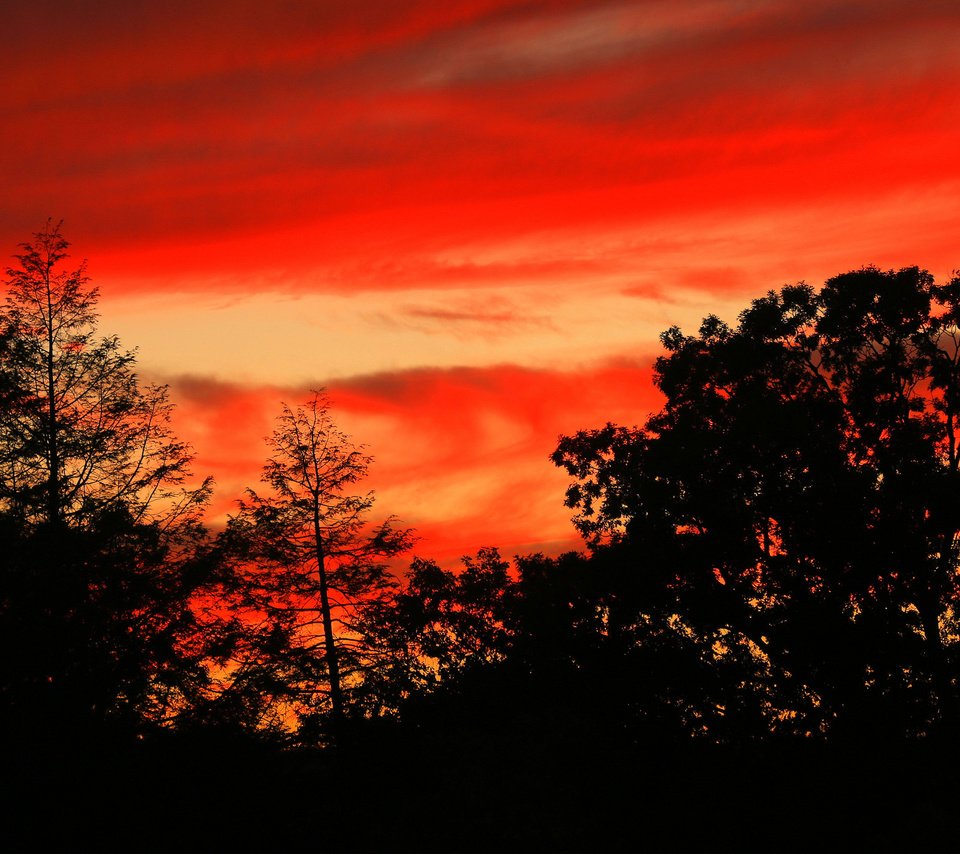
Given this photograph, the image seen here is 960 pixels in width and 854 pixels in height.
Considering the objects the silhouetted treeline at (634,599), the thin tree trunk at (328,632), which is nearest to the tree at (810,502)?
the silhouetted treeline at (634,599)

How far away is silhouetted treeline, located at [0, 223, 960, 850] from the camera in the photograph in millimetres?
29406

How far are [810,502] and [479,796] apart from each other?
1516 cm

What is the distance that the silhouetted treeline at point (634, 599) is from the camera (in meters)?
29.4

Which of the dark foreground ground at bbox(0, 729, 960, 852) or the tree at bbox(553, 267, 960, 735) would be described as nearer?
the dark foreground ground at bbox(0, 729, 960, 852)

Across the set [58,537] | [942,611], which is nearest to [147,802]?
[58,537]

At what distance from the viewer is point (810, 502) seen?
33500 mm

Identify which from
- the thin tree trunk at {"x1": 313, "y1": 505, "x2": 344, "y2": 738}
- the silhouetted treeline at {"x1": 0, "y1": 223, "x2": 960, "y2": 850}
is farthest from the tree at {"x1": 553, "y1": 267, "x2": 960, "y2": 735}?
the thin tree trunk at {"x1": 313, "y1": 505, "x2": 344, "y2": 738}

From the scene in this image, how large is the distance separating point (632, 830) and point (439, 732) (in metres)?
6.69

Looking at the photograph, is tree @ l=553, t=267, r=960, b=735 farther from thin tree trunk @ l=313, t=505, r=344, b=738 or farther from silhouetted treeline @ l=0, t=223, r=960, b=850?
thin tree trunk @ l=313, t=505, r=344, b=738

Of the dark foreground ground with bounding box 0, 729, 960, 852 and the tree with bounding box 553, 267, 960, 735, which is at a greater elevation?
the tree with bounding box 553, 267, 960, 735

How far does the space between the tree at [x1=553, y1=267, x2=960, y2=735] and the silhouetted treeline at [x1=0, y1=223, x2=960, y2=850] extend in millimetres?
88

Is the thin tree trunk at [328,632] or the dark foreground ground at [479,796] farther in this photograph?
the thin tree trunk at [328,632]

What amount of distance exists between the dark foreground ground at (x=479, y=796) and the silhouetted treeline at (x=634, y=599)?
0.52ft

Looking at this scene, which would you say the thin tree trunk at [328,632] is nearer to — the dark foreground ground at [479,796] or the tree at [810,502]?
the dark foreground ground at [479,796]
